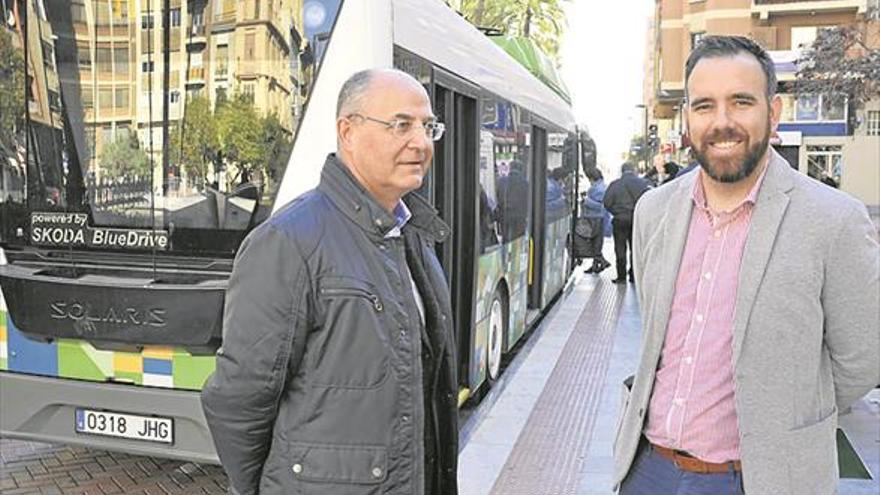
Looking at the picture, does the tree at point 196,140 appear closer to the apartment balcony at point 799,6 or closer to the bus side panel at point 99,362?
the bus side panel at point 99,362

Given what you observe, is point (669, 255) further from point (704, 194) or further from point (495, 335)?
point (495, 335)

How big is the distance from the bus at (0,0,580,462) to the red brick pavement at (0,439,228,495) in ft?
2.32

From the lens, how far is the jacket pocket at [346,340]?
2.30 m

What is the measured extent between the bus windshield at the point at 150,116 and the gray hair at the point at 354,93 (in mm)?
2113

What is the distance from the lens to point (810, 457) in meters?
2.27

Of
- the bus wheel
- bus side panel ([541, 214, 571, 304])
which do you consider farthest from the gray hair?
bus side panel ([541, 214, 571, 304])

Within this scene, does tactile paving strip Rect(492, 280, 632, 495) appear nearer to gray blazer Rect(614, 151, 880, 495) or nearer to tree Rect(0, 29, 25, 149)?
gray blazer Rect(614, 151, 880, 495)

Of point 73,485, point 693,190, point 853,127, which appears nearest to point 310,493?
point 693,190

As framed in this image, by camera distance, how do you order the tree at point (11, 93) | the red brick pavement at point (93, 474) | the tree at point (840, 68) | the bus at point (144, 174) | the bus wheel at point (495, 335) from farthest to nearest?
the tree at point (840, 68) → the bus wheel at point (495, 335) → the red brick pavement at point (93, 474) → the tree at point (11, 93) → the bus at point (144, 174)

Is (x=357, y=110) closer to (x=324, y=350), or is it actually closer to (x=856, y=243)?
(x=324, y=350)

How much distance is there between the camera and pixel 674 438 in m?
2.46

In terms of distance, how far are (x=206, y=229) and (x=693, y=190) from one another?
2832 mm

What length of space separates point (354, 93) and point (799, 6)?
46.1 meters

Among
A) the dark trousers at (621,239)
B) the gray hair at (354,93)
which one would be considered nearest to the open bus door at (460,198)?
the gray hair at (354,93)
